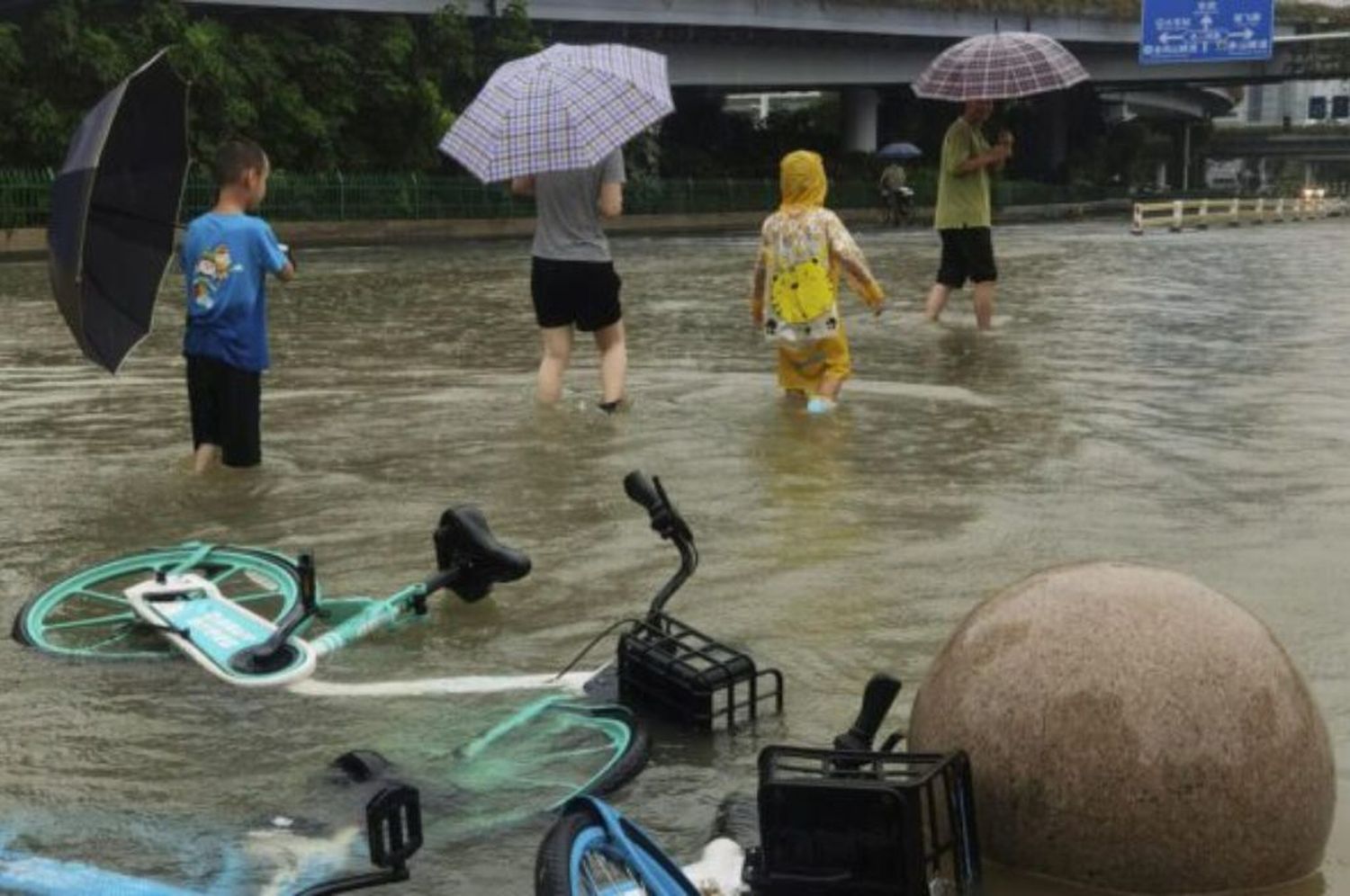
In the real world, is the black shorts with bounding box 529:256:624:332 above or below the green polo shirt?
below

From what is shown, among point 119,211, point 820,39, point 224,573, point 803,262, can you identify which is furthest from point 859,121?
point 224,573

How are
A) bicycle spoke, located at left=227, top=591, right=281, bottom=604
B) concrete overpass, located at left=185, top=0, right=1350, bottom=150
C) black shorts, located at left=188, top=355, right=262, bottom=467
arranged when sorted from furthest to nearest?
concrete overpass, located at left=185, top=0, right=1350, bottom=150 < black shorts, located at left=188, top=355, right=262, bottom=467 < bicycle spoke, located at left=227, top=591, right=281, bottom=604

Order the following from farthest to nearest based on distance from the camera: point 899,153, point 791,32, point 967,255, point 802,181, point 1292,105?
point 1292,105
point 899,153
point 791,32
point 967,255
point 802,181

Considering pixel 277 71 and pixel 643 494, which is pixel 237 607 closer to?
pixel 643 494

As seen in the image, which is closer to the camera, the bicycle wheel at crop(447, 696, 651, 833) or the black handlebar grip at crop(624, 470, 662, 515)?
the bicycle wheel at crop(447, 696, 651, 833)

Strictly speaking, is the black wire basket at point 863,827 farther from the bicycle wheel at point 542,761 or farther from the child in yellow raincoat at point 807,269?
the child in yellow raincoat at point 807,269

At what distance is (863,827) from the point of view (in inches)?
122

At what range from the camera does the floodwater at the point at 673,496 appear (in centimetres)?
411

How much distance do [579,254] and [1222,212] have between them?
117 ft

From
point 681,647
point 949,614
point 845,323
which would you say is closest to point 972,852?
point 681,647

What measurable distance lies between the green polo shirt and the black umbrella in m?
6.80

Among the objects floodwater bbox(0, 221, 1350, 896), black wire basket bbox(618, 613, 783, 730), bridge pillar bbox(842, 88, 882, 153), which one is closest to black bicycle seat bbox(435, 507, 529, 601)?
floodwater bbox(0, 221, 1350, 896)

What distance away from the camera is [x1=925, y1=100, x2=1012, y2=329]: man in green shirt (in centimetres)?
1244

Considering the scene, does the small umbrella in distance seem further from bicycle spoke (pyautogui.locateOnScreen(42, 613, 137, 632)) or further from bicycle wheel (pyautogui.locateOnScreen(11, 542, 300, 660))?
bicycle spoke (pyautogui.locateOnScreen(42, 613, 137, 632))
